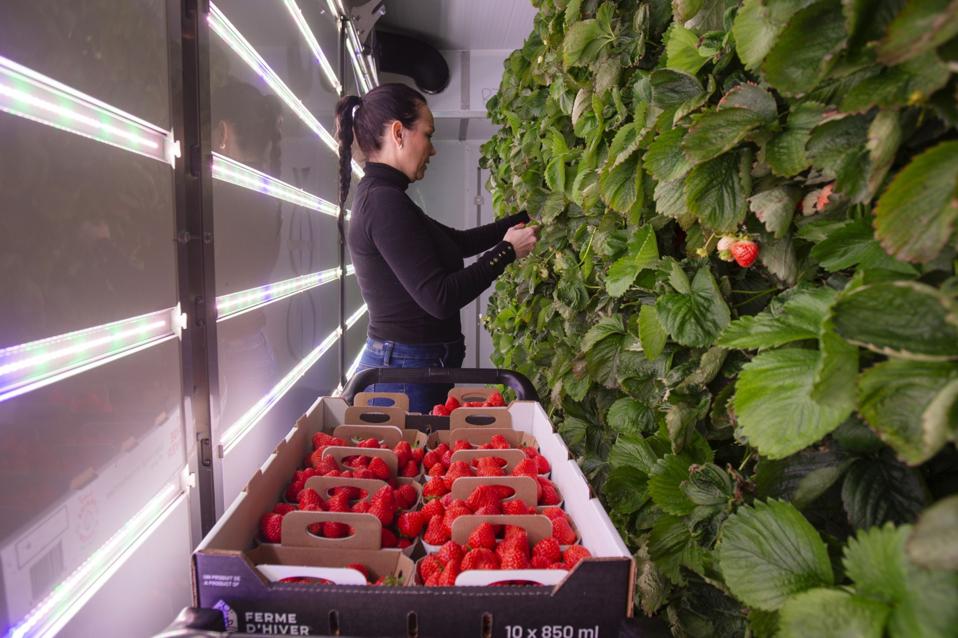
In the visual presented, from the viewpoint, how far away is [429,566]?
0.95 meters

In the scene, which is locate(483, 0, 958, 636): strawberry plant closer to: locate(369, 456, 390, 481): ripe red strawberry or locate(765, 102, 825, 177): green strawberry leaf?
locate(765, 102, 825, 177): green strawberry leaf

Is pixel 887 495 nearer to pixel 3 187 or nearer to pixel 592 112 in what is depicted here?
pixel 3 187

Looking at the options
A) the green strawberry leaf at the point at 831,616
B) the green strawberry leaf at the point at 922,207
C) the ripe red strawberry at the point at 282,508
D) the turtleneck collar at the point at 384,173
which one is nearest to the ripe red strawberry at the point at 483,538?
the ripe red strawberry at the point at 282,508

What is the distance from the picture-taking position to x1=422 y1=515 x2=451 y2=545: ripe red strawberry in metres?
1.03

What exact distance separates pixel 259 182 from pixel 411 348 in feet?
2.24

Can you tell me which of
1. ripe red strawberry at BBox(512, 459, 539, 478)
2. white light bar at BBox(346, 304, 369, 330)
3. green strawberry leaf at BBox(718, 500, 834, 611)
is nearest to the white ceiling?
white light bar at BBox(346, 304, 369, 330)

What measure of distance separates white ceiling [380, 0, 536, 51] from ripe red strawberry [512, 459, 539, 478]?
351 cm

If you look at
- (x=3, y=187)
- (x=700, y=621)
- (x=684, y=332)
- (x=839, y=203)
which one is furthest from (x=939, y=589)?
(x=3, y=187)

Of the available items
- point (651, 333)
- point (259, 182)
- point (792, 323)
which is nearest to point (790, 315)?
point (792, 323)

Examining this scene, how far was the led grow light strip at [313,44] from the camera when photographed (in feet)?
6.61

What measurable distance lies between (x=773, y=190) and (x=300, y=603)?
730 mm

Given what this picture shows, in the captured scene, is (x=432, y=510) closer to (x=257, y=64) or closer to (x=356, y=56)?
(x=257, y=64)

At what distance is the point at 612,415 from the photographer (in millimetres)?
1189

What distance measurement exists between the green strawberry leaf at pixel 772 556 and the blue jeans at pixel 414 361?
1.40m
